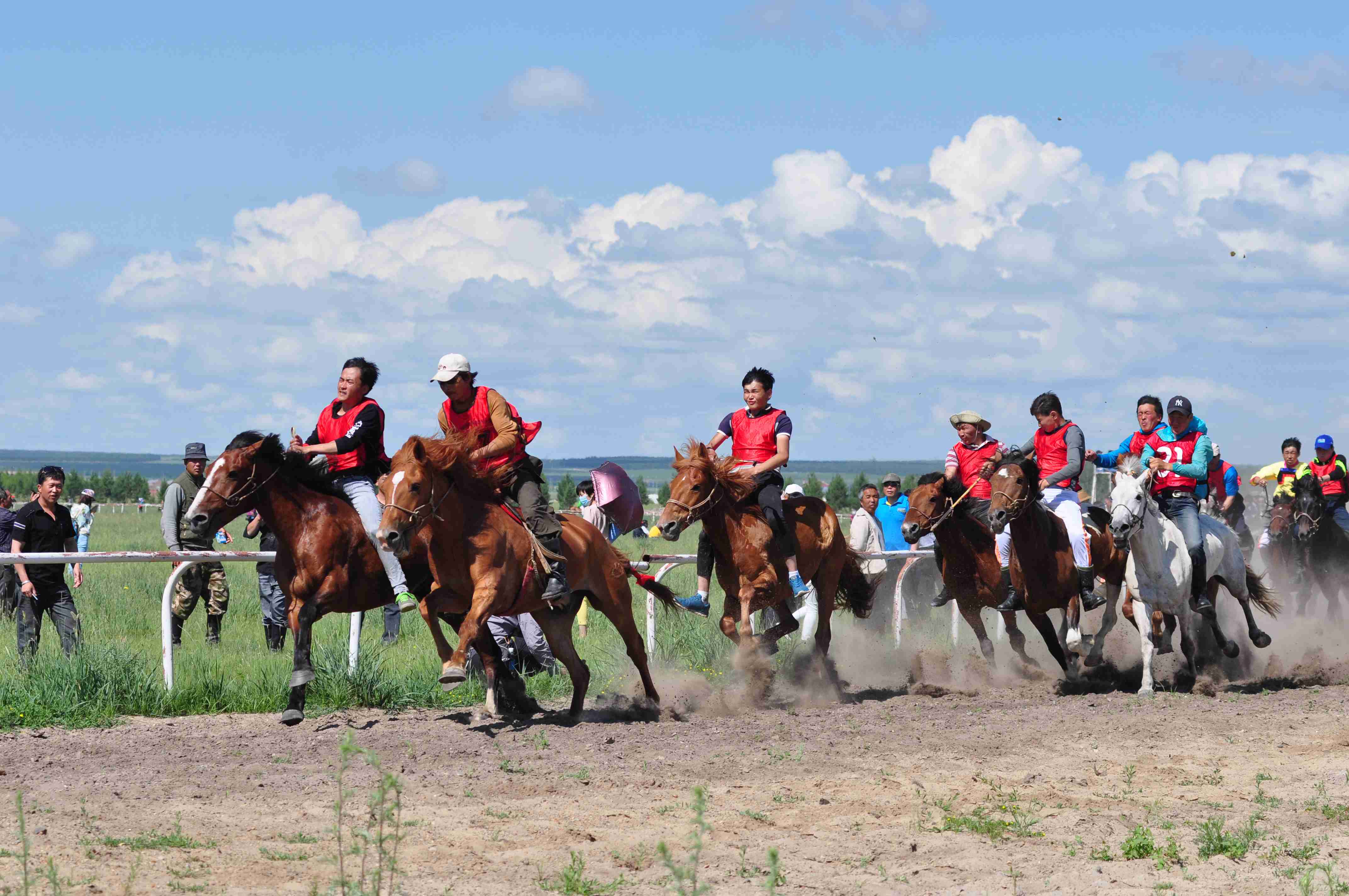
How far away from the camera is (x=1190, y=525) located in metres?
12.7

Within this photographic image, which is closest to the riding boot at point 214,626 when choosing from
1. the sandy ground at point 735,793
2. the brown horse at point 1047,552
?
the sandy ground at point 735,793

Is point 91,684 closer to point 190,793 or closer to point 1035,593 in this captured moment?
point 190,793

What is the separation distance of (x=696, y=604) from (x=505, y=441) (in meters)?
2.45

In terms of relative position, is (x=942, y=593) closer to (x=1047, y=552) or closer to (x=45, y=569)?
(x=1047, y=552)

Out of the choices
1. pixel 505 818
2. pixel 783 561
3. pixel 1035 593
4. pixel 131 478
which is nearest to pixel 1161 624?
pixel 1035 593

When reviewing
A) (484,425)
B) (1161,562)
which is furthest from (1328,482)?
(484,425)

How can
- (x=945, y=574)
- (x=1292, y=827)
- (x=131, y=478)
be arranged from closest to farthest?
(x=1292, y=827) < (x=945, y=574) < (x=131, y=478)

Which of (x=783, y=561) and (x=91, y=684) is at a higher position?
(x=783, y=561)

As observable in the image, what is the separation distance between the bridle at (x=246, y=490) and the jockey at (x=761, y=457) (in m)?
3.46

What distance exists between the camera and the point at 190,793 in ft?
24.8

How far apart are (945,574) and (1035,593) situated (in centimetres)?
88

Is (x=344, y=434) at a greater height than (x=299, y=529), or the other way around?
(x=344, y=434)

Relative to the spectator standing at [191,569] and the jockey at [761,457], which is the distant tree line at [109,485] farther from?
the jockey at [761,457]

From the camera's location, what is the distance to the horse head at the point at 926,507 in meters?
11.9
